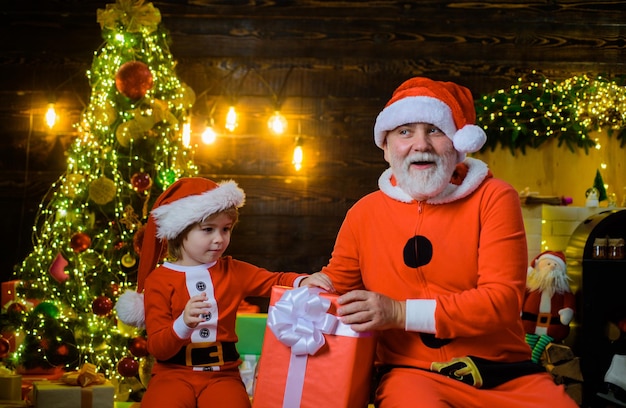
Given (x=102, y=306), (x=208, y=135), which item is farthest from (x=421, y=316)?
(x=208, y=135)

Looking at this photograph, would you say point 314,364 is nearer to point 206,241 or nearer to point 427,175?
point 427,175

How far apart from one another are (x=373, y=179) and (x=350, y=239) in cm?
294

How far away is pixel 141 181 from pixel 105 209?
29cm

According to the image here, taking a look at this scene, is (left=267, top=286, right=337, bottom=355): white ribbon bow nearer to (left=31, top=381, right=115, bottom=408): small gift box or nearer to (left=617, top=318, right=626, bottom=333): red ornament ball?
(left=31, top=381, right=115, bottom=408): small gift box

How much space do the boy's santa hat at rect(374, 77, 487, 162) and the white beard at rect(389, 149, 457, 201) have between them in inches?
1.9

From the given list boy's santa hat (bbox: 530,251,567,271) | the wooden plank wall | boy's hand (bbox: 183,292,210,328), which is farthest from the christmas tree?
boy's santa hat (bbox: 530,251,567,271)

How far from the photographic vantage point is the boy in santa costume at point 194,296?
2068mm

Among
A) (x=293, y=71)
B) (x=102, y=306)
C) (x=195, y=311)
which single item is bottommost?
(x=102, y=306)

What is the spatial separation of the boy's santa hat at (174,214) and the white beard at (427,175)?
2.36ft

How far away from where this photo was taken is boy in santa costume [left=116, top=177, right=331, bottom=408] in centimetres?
207

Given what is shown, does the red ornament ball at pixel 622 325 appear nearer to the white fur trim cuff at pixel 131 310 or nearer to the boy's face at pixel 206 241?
the boy's face at pixel 206 241

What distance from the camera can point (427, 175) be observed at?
70.9 inches

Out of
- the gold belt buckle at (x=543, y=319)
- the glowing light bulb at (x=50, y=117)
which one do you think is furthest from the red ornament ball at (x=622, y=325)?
the glowing light bulb at (x=50, y=117)

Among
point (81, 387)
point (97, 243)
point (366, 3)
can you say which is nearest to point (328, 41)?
point (366, 3)
